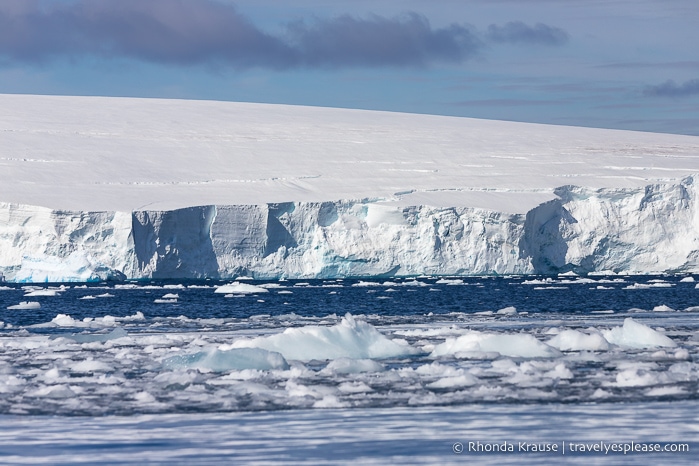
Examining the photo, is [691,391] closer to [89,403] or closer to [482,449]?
[482,449]

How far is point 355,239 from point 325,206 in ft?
5.31

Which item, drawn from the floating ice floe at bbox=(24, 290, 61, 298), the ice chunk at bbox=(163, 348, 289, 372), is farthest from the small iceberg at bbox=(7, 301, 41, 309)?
the ice chunk at bbox=(163, 348, 289, 372)

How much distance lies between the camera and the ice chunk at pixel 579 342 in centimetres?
1210

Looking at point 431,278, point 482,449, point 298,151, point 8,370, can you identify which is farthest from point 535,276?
point 482,449

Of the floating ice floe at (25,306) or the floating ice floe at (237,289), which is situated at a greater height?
the floating ice floe at (237,289)

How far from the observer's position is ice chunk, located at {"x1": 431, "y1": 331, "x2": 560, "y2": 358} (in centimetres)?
1148

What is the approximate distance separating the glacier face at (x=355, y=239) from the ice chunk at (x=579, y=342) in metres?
21.3

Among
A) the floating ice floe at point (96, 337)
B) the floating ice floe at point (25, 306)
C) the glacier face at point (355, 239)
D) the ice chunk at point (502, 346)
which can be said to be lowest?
the floating ice floe at point (25, 306)

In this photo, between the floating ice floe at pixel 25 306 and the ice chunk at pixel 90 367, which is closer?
the ice chunk at pixel 90 367

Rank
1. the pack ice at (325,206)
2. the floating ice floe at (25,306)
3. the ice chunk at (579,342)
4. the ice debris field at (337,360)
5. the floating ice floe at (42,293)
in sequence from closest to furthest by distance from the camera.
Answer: the ice debris field at (337,360) < the ice chunk at (579,342) < the floating ice floe at (25,306) < the floating ice floe at (42,293) < the pack ice at (325,206)

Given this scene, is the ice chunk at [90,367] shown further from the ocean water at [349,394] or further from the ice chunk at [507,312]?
the ice chunk at [507,312]

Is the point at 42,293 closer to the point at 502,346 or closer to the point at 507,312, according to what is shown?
the point at 507,312

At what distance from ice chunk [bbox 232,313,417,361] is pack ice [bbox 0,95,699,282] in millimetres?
20590

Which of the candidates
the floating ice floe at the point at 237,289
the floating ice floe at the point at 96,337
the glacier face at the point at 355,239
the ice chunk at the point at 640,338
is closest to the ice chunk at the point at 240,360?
the floating ice floe at the point at 96,337
